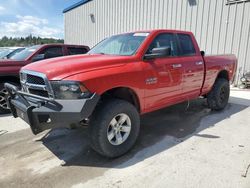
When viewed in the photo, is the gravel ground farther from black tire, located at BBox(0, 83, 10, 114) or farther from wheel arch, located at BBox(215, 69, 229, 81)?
wheel arch, located at BBox(215, 69, 229, 81)

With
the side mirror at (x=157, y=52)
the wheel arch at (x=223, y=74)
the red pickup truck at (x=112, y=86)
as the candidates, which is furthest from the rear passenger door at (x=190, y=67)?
the wheel arch at (x=223, y=74)

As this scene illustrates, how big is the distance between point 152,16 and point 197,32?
2807 millimetres

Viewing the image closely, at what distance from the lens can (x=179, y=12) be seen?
10414 mm

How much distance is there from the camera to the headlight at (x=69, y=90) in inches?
109

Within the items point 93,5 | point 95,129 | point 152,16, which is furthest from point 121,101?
point 93,5

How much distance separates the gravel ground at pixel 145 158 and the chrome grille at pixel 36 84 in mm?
964

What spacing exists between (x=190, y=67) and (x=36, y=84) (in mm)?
2842

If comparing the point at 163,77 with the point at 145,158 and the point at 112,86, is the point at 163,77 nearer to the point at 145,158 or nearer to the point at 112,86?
the point at 112,86

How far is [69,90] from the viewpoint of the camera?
2.78 meters

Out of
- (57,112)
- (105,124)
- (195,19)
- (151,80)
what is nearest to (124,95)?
(151,80)

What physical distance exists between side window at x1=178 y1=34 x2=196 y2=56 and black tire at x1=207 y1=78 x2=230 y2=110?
124 centimetres

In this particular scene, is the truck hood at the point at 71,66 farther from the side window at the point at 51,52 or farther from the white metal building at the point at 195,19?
the white metal building at the point at 195,19

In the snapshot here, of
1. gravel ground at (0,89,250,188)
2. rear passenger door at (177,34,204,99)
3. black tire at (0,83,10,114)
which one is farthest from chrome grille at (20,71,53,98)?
rear passenger door at (177,34,204,99)

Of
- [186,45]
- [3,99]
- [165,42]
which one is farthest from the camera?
[3,99]
